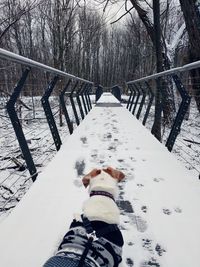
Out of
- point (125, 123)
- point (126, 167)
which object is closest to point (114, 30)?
point (125, 123)

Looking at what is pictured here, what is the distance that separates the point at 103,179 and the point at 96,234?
0.44m

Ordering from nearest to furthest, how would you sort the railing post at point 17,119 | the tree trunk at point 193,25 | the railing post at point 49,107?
the railing post at point 17,119 < the railing post at point 49,107 < the tree trunk at point 193,25

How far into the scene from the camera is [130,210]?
263cm

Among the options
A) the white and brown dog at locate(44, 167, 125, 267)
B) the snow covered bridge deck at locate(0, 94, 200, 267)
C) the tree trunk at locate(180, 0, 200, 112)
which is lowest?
the snow covered bridge deck at locate(0, 94, 200, 267)

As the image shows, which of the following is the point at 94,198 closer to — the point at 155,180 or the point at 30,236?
the point at 30,236

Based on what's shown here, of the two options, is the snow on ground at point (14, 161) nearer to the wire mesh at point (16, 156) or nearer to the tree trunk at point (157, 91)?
the wire mesh at point (16, 156)

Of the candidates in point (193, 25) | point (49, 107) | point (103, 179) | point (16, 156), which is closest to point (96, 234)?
point (103, 179)

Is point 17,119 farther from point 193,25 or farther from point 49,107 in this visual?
point 193,25

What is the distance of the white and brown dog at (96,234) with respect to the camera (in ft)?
4.67

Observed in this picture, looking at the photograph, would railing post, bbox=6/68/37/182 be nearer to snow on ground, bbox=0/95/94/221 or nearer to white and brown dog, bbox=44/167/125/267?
snow on ground, bbox=0/95/94/221

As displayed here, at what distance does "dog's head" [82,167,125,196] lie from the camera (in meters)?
1.92

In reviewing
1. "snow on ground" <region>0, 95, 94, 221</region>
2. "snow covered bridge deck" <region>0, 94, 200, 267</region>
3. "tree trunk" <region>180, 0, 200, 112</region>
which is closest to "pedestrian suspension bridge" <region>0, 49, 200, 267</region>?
"snow covered bridge deck" <region>0, 94, 200, 267</region>

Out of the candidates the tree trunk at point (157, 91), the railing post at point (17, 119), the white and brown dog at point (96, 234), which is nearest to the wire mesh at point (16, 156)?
the railing post at point (17, 119)

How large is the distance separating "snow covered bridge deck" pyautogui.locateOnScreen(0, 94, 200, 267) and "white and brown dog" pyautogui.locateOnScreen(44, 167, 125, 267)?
0.39 metres
